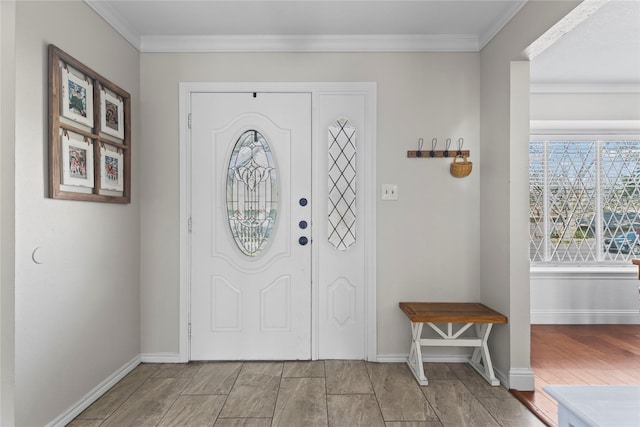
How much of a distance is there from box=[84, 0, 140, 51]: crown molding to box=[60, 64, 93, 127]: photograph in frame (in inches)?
20.0

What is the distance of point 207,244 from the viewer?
318cm

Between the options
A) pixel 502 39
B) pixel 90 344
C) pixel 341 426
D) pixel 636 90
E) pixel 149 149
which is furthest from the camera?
pixel 636 90

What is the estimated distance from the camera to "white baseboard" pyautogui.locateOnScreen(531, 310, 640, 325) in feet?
14.1

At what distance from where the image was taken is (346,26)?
2957 mm

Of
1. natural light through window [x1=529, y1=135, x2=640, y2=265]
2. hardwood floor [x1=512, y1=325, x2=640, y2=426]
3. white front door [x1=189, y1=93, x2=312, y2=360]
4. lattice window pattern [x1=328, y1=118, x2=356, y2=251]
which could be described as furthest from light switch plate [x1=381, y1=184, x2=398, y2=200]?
natural light through window [x1=529, y1=135, x2=640, y2=265]

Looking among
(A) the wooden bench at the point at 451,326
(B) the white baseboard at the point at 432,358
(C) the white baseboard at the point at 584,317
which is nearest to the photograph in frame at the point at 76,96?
(A) the wooden bench at the point at 451,326

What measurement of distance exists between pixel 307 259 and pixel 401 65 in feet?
5.54

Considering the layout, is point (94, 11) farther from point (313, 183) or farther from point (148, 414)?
point (148, 414)

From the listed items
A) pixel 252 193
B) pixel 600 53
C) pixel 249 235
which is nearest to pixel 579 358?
pixel 600 53

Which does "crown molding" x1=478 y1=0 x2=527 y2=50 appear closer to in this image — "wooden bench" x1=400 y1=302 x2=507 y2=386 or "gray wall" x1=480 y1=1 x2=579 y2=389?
"gray wall" x1=480 y1=1 x2=579 y2=389

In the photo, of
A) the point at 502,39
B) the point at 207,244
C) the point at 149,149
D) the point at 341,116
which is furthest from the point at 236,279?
the point at 502,39

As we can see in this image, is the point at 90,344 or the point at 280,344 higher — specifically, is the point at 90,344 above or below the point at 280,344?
above

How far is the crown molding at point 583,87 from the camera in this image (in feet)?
13.4

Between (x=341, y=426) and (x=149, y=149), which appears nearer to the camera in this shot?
(x=341, y=426)
